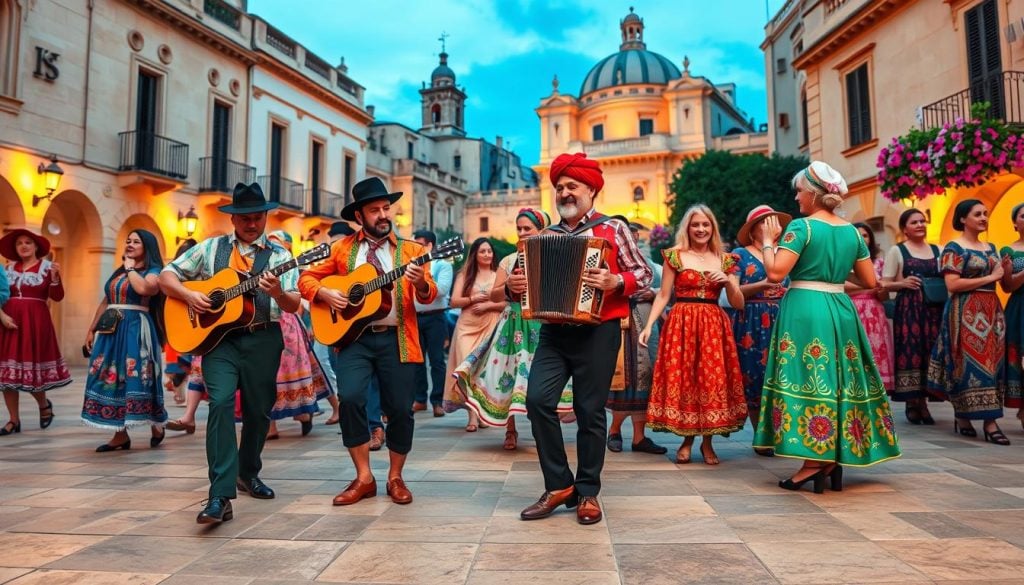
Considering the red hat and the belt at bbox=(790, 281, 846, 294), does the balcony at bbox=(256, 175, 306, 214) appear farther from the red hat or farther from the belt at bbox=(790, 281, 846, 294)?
the belt at bbox=(790, 281, 846, 294)

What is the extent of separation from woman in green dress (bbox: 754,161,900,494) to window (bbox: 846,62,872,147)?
43.5 feet

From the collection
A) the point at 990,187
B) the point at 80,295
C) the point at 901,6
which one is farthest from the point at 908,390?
the point at 80,295

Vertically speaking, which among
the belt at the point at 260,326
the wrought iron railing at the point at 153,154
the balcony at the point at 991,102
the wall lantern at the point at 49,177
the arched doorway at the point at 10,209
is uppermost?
the wrought iron railing at the point at 153,154

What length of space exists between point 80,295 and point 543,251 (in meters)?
17.5

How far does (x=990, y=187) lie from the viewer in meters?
12.8

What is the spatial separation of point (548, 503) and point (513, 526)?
0.26 meters

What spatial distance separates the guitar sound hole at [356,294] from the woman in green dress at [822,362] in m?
2.41

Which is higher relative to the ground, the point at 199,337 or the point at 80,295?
the point at 80,295

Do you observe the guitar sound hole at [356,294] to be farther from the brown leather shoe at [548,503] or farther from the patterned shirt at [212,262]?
the brown leather shoe at [548,503]

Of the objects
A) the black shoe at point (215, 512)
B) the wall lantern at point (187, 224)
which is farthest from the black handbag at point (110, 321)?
the wall lantern at point (187, 224)

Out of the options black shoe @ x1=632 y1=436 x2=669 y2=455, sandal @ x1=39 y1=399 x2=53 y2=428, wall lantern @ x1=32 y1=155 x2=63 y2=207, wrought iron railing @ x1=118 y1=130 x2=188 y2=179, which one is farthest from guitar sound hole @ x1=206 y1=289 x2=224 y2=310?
wrought iron railing @ x1=118 y1=130 x2=188 y2=179

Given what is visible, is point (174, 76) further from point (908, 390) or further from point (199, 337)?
point (908, 390)

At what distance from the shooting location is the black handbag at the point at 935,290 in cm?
668

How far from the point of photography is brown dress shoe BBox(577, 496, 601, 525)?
350 centimetres
